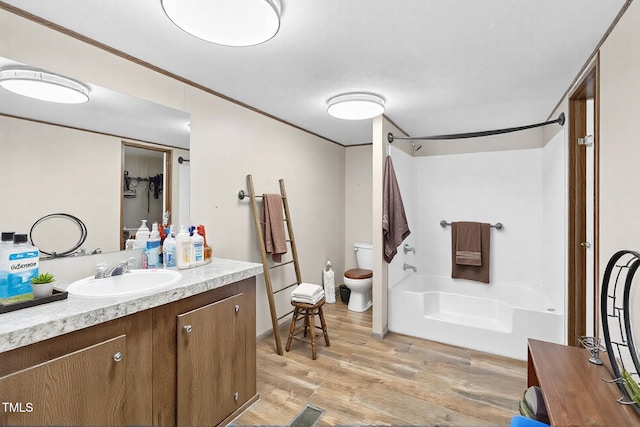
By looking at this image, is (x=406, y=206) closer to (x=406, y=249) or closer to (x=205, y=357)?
(x=406, y=249)

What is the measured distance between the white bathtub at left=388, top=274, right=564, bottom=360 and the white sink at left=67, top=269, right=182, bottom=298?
7.21 ft

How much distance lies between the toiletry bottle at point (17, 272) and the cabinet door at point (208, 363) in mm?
603

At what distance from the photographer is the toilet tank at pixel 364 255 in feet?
13.1

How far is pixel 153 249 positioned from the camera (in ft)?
6.19

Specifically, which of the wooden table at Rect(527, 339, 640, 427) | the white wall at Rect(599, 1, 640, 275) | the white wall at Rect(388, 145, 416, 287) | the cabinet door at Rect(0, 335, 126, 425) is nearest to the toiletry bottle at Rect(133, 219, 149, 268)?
the cabinet door at Rect(0, 335, 126, 425)

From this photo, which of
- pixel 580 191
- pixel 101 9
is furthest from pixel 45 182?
pixel 580 191

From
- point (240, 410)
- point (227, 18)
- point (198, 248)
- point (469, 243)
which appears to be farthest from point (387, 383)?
point (227, 18)

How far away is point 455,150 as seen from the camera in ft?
12.3

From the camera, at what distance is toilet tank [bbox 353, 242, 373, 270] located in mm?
3992

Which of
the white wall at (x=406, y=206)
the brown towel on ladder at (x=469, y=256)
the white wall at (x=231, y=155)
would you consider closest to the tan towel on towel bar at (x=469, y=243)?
the brown towel on ladder at (x=469, y=256)

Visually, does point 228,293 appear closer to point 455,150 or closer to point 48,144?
point 48,144

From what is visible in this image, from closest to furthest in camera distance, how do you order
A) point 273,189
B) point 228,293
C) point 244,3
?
point 244,3 < point 228,293 < point 273,189

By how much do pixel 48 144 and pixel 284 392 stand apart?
2.04m

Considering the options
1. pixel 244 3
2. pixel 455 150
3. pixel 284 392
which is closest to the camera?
pixel 244 3
